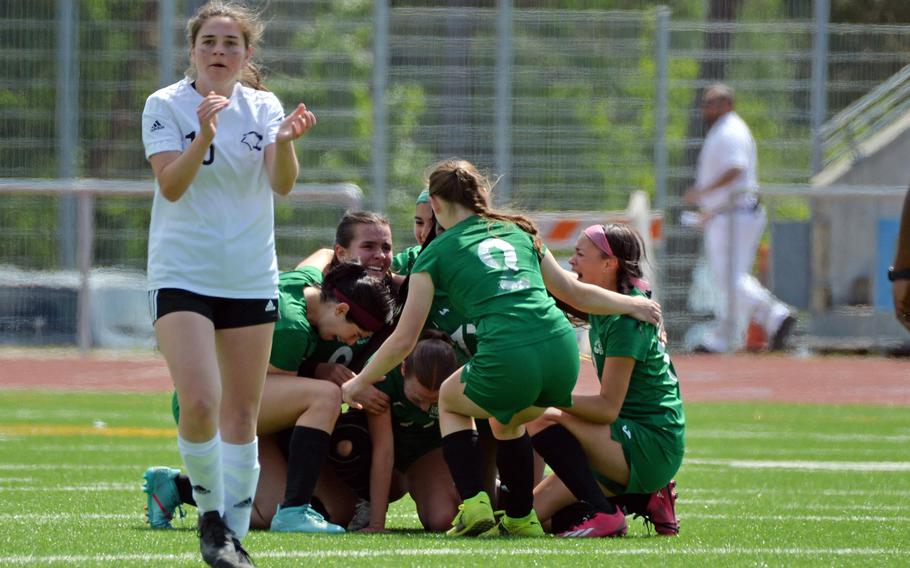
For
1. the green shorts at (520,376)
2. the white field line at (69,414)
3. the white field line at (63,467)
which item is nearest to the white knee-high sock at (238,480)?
the green shorts at (520,376)

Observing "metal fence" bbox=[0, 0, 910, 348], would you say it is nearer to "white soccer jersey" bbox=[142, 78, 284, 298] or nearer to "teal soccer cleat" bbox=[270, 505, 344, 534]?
"teal soccer cleat" bbox=[270, 505, 344, 534]

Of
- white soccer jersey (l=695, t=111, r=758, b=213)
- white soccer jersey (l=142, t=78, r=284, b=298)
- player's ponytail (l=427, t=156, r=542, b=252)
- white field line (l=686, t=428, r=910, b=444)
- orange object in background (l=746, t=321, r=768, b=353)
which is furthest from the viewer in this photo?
orange object in background (l=746, t=321, r=768, b=353)

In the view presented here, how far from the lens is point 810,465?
28.0 feet

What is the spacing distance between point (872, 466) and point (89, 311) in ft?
30.6

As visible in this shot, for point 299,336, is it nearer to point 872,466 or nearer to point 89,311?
point 872,466

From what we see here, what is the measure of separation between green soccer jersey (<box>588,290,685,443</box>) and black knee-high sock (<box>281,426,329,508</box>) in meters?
1.09

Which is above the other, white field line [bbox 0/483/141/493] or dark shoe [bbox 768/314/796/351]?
white field line [bbox 0/483/141/493]

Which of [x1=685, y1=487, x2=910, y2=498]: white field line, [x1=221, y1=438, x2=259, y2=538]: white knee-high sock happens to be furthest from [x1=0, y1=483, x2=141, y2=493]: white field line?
[x1=685, y1=487, x2=910, y2=498]: white field line

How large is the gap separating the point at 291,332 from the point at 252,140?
1.28 metres

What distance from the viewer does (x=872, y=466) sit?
8.41 metres

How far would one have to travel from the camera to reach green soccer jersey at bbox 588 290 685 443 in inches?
234

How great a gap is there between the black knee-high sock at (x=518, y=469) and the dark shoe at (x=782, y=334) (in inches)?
424

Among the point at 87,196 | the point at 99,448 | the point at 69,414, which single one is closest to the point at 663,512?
the point at 99,448

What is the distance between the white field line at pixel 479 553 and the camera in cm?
498
